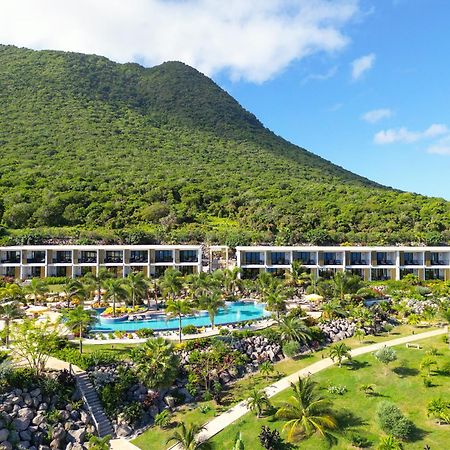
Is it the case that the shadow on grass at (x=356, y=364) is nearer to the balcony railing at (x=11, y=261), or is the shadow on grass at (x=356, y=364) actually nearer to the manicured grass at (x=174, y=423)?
the manicured grass at (x=174, y=423)

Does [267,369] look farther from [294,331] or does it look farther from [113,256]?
[113,256]

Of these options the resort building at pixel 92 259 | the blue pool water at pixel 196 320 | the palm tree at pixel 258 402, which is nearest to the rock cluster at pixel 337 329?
the blue pool water at pixel 196 320

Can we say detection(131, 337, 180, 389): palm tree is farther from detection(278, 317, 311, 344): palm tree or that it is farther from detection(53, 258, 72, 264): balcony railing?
detection(53, 258, 72, 264): balcony railing

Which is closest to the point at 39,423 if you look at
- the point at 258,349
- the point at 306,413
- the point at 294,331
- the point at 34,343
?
the point at 34,343

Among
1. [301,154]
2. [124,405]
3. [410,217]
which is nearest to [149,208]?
[410,217]

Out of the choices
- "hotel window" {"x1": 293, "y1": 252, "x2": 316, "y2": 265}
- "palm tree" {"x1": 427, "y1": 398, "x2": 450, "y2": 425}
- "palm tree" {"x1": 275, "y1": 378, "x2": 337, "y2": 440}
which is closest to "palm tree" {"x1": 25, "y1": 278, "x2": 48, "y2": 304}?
"palm tree" {"x1": 275, "y1": 378, "x2": 337, "y2": 440}
